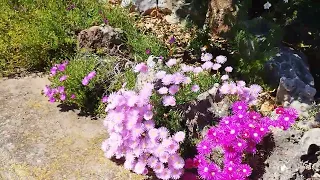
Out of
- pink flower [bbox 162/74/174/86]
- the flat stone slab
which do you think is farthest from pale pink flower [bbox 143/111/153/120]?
the flat stone slab

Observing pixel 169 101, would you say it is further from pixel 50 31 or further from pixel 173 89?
pixel 50 31

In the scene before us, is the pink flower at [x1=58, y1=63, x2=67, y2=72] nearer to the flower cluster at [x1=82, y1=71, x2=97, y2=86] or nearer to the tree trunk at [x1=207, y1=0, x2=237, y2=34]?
the flower cluster at [x1=82, y1=71, x2=97, y2=86]

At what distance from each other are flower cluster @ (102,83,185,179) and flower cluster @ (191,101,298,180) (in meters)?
0.16

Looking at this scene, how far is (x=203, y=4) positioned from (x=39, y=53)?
1.72m

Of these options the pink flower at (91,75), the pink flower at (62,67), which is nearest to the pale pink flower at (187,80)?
the pink flower at (91,75)

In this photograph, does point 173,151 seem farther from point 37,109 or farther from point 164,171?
point 37,109

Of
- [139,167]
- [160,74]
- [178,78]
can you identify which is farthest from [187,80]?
[139,167]

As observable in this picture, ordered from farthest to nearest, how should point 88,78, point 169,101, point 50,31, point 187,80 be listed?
point 50,31 < point 88,78 < point 187,80 < point 169,101

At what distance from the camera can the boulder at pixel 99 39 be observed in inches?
184

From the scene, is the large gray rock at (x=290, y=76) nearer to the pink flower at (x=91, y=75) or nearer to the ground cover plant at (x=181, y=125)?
the ground cover plant at (x=181, y=125)

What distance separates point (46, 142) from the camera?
379 centimetres

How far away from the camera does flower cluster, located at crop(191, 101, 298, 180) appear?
10.1ft

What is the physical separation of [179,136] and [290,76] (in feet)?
5.05

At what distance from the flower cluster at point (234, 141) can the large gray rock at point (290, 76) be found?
739 millimetres
